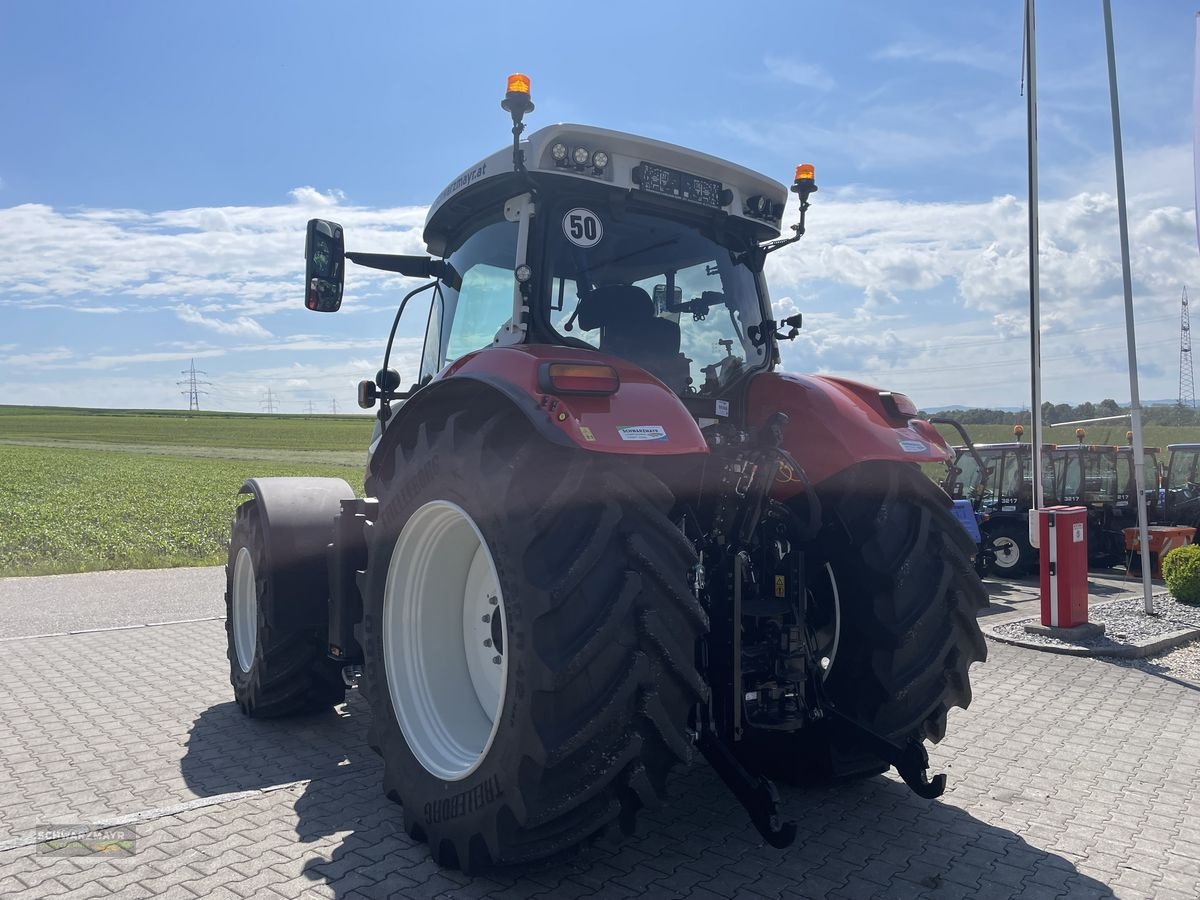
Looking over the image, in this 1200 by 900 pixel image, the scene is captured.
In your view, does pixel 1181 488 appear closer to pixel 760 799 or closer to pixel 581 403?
pixel 760 799

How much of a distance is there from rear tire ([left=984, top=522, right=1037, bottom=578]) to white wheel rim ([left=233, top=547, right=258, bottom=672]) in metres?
10.7

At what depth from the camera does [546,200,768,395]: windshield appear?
3676 millimetres

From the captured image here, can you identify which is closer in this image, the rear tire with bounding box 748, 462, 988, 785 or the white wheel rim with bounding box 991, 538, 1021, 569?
the rear tire with bounding box 748, 462, 988, 785

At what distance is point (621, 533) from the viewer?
2.76 metres

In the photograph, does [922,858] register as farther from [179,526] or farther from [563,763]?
[179,526]

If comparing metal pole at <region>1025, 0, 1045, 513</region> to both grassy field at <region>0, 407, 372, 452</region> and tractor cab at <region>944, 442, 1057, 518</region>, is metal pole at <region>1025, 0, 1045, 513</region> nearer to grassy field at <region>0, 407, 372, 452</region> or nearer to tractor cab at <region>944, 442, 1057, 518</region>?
tractor cab at <region>944, 442, 1057, 518</region>

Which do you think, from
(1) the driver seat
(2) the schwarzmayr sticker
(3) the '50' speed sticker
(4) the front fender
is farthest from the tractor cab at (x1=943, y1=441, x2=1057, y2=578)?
(2) the schwarzmayr sticker

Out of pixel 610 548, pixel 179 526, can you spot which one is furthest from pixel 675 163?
pixel 179 526

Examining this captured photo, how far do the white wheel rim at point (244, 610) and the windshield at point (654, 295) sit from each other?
2773mm

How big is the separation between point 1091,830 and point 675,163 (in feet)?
10.5

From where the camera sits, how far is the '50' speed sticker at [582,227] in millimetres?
3668

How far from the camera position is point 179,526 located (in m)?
16.5

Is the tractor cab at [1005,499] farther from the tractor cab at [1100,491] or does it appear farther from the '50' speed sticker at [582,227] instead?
the '50' speed sticker at [582,227]

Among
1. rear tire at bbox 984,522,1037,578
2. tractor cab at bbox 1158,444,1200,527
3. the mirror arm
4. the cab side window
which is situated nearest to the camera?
the cab side window
